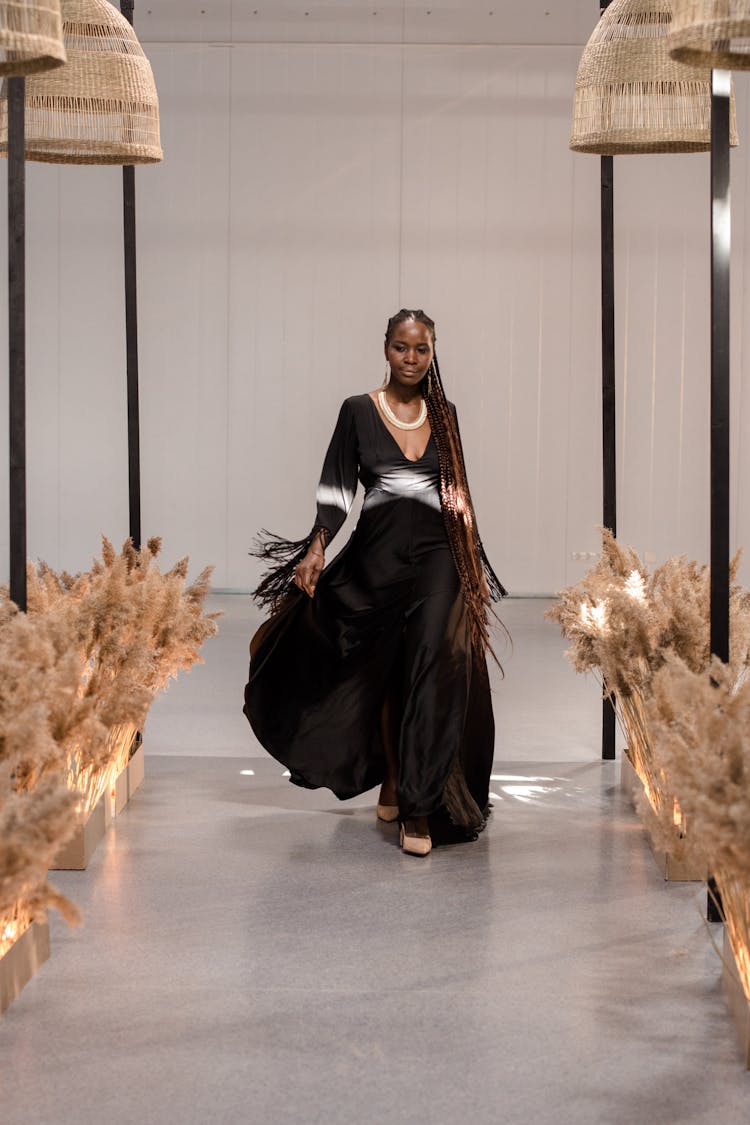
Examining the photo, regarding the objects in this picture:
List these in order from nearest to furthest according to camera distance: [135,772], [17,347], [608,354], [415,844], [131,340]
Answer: [17,347] < [415,844] < [135,772] < [131,340] < [608,354]

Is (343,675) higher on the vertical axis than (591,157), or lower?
lower

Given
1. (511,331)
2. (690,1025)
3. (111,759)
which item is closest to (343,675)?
(111,759)

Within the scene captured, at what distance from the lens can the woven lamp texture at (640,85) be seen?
4887 millimetres

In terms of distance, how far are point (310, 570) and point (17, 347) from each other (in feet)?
4.08

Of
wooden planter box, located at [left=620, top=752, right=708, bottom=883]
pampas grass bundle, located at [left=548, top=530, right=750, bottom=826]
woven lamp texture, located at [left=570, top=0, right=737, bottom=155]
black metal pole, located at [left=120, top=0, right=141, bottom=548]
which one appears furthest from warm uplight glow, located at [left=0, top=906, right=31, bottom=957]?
woven lamp texture, located at [left=570, top=0, right=737, bottom=155]

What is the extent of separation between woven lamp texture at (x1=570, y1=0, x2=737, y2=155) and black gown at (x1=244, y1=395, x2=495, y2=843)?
4.15 ft

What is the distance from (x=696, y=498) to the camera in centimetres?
1026

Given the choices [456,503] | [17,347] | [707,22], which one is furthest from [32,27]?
[456,503]

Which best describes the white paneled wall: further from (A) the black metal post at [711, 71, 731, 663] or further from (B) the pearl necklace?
(A) the black metal post at [711, 71, 731, 663]

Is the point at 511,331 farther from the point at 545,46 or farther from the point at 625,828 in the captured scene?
→ the point at 625,828

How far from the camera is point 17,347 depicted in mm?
3730

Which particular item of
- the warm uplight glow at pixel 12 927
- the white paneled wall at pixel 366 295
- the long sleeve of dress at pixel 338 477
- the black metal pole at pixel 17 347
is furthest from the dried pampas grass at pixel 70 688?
the white paneled wall at pixel 366 295

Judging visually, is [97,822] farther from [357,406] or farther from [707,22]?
[707,22]

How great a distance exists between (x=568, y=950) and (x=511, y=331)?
22.9 ft
